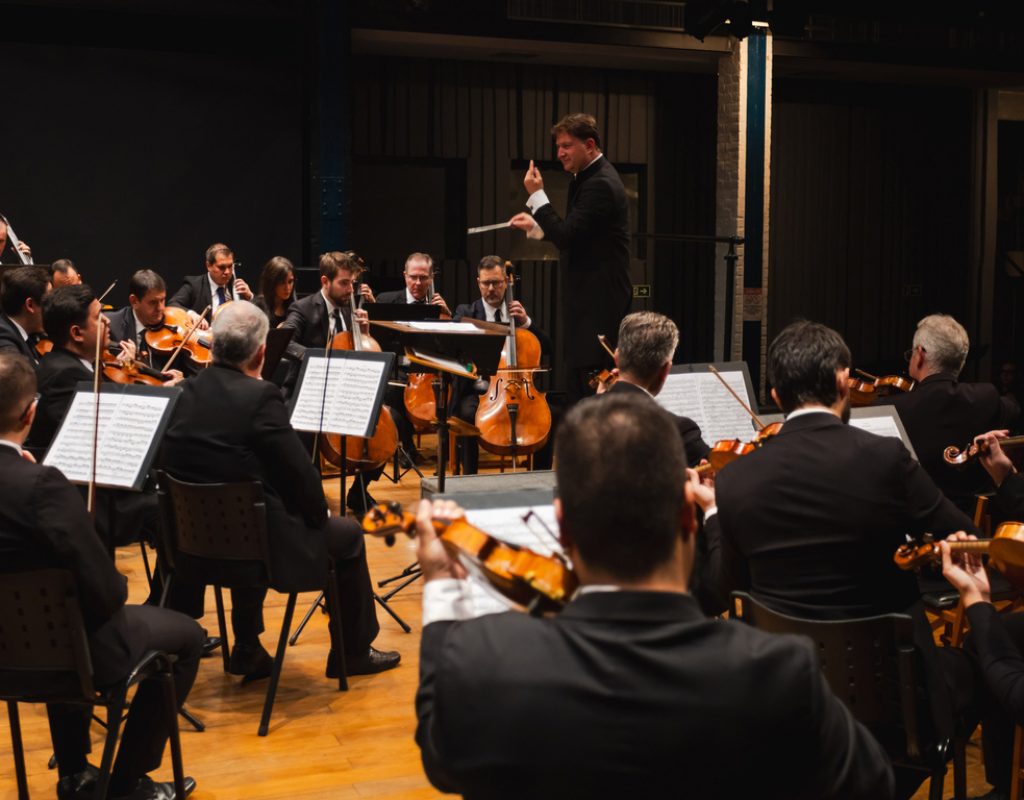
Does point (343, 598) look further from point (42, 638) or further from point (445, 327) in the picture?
point (42, 638)

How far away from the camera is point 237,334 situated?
3.22m

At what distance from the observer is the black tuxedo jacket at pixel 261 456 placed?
3.19 metres

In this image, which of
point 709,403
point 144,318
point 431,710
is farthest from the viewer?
point 144,318

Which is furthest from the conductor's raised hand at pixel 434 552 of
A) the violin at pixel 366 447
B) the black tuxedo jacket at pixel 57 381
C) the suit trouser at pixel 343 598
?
the violin at pixel 366 447

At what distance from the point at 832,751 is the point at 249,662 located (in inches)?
106

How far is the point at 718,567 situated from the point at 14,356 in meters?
1.59

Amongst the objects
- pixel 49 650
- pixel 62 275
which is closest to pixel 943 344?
pixel 49 650

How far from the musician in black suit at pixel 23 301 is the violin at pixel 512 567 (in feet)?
10.6

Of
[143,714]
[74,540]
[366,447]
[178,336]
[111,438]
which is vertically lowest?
[143,714]

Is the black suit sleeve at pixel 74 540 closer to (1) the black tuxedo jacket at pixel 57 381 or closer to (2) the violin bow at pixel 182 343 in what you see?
(1) the black tuxedo jacket at pixel 57 381

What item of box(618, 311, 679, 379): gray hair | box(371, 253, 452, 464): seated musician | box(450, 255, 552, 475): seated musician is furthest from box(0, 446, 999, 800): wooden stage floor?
box(371, 253, 452, 464): seated musician

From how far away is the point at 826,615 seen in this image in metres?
2.25

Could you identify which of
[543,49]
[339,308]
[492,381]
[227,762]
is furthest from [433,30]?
[227,762]

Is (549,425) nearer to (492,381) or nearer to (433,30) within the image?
(492,381)
